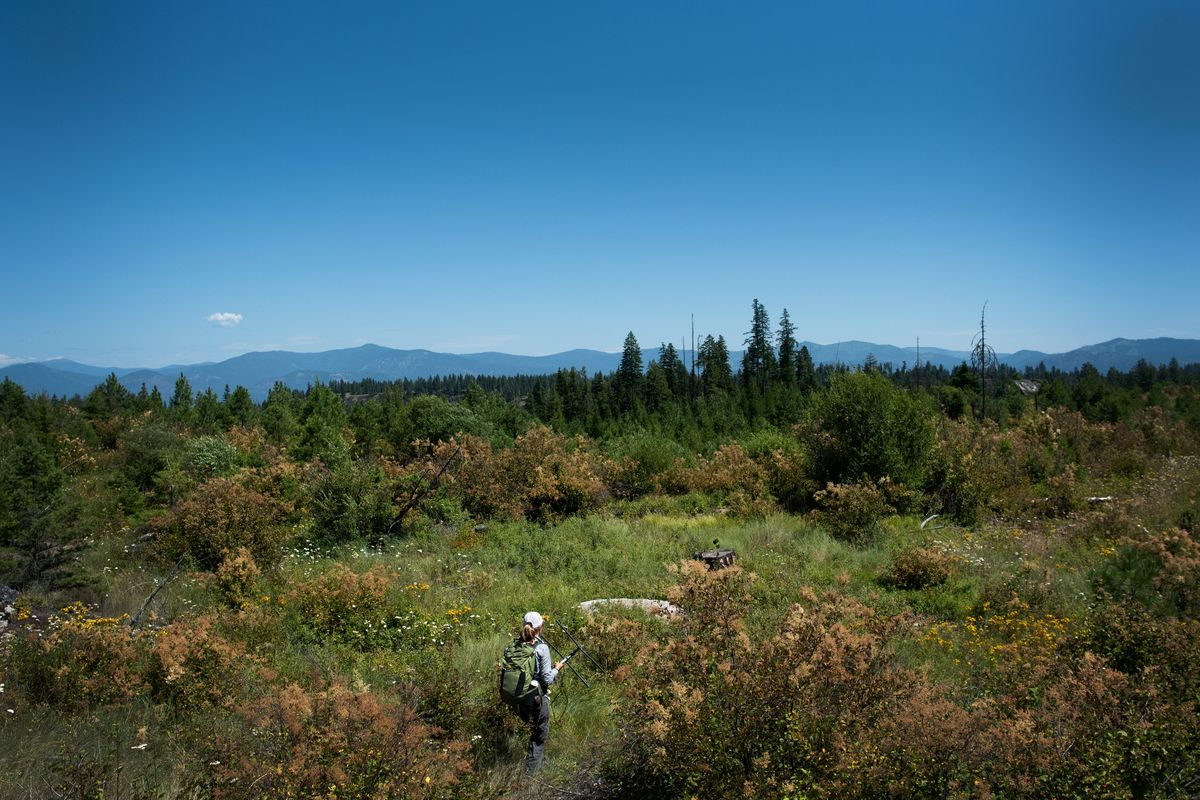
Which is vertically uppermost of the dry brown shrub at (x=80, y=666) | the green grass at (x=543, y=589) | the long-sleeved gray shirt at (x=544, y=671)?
the long-sleeved gray shirt at (x=544, y=671)

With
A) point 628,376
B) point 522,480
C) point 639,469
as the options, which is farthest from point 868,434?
point 628,376

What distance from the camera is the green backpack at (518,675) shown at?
227 inches

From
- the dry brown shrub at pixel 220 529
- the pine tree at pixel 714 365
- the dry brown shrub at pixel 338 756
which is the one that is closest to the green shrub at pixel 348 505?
the dry brown shrub at pixel 220 529

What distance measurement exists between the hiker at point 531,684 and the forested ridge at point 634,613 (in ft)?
0.84

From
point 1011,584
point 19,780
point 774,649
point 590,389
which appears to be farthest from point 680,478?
point 590,389

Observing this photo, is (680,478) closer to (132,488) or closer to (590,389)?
(132,488)

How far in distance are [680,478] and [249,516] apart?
1352 cm

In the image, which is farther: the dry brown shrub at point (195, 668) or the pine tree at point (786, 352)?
the pine tree at point (786, 352)

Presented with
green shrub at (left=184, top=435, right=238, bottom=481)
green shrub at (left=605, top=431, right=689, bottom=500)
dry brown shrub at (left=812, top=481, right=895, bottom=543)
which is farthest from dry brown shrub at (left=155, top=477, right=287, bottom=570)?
dry brown shrub at (left=812, top=481, right=895, bottom=543)

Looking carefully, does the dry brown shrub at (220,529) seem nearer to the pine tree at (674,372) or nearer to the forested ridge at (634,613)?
the forested ridge at (634,613)

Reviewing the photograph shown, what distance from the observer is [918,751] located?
3.91 meters

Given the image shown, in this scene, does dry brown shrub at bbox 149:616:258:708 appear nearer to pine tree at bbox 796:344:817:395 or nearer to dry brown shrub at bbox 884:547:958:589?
dry brown shrub at bbox 884:547:958:589

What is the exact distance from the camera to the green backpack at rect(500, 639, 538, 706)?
577cm

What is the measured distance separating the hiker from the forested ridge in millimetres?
256
